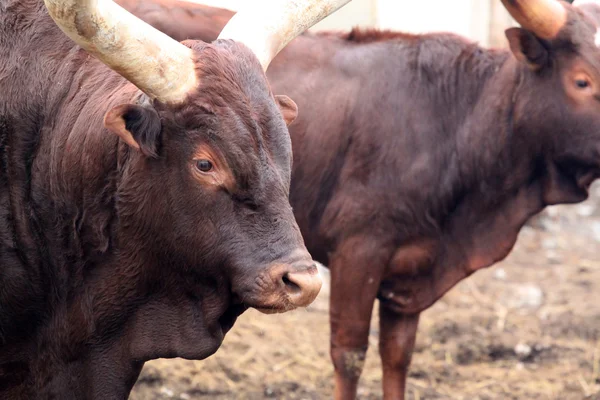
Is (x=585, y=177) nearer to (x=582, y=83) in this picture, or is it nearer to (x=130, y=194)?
(x=582, y=83)

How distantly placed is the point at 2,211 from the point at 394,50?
239 cm

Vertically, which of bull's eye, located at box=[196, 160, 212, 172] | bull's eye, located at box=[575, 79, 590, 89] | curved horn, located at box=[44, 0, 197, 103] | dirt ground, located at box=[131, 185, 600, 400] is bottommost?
dirt ground, located at box=[131, 185, 600, 400]

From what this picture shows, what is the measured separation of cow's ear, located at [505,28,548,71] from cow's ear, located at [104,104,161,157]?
2398mm

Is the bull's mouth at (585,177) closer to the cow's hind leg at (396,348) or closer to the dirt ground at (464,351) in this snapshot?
the cow's hind leg at (396,348)

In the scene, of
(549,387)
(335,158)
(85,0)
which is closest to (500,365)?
(549,387)

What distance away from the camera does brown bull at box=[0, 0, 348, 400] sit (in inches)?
118

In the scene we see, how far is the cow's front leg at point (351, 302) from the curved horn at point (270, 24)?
151cm

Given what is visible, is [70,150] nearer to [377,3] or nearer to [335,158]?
[335,158]

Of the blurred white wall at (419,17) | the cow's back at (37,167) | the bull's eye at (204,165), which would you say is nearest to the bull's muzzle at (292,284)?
the bull's eye at (204,165)

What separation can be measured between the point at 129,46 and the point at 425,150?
2.25 metres

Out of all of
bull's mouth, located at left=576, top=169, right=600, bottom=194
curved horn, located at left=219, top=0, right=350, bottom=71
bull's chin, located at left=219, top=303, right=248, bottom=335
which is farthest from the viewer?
bull's mouth, located at left=576, top=169, right=600, bottom=194

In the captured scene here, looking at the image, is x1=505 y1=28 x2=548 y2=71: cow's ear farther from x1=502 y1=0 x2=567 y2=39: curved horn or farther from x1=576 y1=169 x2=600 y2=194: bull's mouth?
x1=576 y1=169 x2=600 y2=194: bull's mouth

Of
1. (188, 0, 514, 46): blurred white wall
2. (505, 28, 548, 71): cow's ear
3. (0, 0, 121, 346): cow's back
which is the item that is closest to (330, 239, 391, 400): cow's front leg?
(505, 28, 548, 71): cow's ear

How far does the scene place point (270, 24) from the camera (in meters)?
3.45
